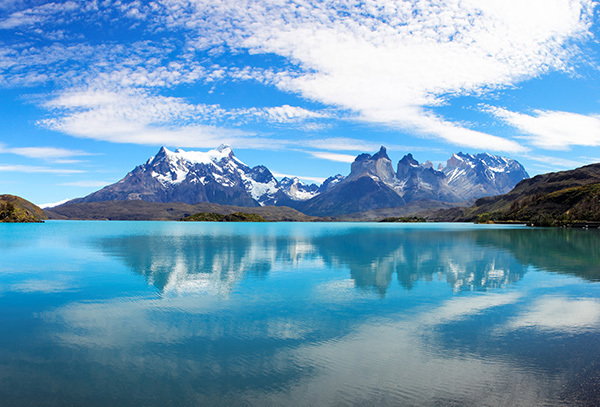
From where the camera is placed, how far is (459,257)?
261 feet

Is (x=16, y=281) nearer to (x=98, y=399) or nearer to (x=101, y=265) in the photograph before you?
(x=101, y=265)

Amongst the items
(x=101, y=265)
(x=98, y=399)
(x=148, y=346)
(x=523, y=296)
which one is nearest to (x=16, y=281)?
(x=101, y=265)

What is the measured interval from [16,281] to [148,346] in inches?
1436

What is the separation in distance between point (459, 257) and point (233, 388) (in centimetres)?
7115

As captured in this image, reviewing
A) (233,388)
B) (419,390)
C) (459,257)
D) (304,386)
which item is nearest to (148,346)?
(233,388)

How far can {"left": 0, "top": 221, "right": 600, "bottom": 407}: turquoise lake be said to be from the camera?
1795cm

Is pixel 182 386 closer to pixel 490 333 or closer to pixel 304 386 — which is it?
pixel 304 386

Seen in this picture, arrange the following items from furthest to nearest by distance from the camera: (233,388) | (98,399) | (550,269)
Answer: (550,269)
(233,388)
(98,399)

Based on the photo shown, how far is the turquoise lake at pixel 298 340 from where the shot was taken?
17953mm

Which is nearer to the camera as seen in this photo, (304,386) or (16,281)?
(304,386)

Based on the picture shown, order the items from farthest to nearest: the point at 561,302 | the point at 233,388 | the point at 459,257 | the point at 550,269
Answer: the point at 459,257 → the point at 550,269 → the point at 561,302 → the point at 233,388

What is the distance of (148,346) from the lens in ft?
80.4

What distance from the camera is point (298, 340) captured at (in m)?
25.6

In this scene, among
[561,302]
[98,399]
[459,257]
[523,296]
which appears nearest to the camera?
[98,399]
